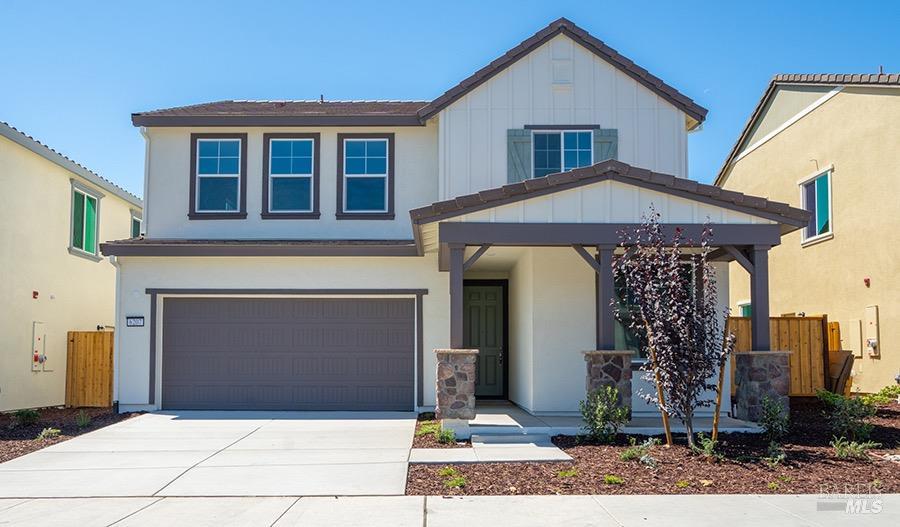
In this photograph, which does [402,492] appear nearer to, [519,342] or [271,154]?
[519,342]

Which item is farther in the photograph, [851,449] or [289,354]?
[289,354]

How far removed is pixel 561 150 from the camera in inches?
588

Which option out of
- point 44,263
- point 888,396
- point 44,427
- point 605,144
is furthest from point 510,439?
point 44,263

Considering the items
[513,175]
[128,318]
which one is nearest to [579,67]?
[513,175]

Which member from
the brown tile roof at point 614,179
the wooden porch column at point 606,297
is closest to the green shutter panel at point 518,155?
the brown tile roof at point 614,179

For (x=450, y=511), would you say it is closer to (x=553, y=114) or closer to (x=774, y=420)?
(x=774, y=420)

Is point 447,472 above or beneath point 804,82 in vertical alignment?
beneath

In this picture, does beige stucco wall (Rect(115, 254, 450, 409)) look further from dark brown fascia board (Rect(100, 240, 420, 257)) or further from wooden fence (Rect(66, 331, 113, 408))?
wooden fence (Rect(66, 331, 113, 408))

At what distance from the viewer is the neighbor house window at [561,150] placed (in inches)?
585

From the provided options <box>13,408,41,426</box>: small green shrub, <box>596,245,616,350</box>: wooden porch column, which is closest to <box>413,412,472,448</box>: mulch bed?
<box>596,245,616,350</box>: wooden porch column

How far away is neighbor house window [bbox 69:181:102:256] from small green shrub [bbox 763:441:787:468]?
14.3 m

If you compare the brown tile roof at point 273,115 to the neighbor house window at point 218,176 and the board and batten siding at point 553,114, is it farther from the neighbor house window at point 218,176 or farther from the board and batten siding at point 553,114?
the board and batten siding at point 553,114

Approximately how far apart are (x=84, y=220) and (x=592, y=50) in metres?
11.4

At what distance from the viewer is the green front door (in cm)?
1594
